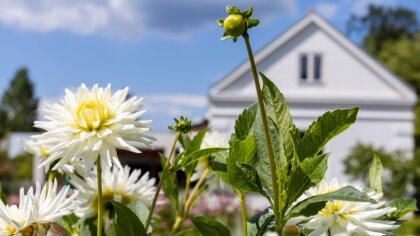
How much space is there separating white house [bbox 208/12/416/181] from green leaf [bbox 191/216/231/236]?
1560 centimetres

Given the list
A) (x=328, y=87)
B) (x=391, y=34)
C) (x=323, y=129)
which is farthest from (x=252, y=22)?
(x=391, y=34)

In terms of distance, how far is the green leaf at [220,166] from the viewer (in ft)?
2.33

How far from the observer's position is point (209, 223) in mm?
719

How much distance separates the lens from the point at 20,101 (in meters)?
54.1

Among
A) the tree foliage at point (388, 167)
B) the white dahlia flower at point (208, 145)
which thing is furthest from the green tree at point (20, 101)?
the white dahlia flower at point (208, 145)

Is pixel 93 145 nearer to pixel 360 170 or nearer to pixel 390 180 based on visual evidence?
pixel 360 170

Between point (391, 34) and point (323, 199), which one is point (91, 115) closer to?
point (323, 199)

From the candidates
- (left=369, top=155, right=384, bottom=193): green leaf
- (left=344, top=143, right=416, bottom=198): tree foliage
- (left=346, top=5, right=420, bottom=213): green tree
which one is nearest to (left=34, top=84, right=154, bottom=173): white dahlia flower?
(left=369, top=155, right=384, bottom=193): green leaf

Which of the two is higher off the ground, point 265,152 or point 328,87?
point 328,87

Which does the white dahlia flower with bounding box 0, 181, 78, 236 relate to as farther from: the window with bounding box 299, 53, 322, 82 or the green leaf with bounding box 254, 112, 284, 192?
the window with bounding box 299, 53, 322, 82

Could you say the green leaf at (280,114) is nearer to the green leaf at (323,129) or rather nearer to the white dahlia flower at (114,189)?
the green leaf at (323,129)

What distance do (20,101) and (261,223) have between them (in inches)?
2199

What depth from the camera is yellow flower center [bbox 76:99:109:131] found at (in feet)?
2.40

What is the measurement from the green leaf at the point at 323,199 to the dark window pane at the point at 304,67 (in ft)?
53.9
